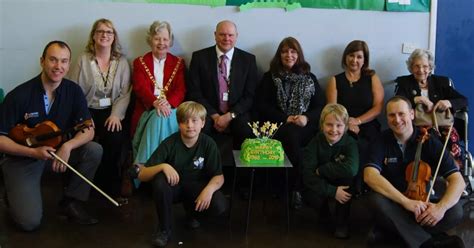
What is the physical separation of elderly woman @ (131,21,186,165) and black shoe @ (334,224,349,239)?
1.39 m

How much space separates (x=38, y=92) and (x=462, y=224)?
9.29 ft

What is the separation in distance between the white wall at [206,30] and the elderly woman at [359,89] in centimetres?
Result: 28

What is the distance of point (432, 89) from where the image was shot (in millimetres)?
3906

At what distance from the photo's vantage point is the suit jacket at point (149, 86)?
12.8 feet

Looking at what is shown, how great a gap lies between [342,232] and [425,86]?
1541 millimetres

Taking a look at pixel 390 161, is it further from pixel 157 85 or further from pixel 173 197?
pixel 157 85

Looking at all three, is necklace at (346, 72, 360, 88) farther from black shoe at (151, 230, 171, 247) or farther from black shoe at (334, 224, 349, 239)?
black shoe at (151, 230, 171, 247)

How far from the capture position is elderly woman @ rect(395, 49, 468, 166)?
378 cm

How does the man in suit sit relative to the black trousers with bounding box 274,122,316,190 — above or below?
above

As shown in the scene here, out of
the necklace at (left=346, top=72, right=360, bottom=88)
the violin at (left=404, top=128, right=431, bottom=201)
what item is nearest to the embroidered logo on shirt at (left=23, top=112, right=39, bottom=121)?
the violin at (left=404, top=128, right=431, bottom=201)

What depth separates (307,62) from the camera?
13.9ft

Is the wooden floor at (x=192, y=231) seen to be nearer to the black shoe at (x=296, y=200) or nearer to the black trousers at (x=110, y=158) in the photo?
the black shoe at (x=296, y=200)

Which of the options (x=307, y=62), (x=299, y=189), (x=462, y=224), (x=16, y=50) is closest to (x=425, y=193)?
(x=462, y=224)

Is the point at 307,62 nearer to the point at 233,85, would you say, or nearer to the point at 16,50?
the point at 233,85
